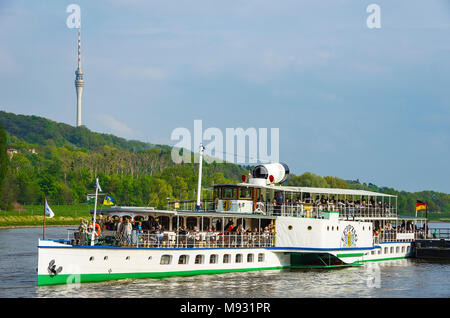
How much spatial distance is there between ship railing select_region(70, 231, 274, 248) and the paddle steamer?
0.20 ft

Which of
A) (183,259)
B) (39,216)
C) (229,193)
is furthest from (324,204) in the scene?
(39,216)

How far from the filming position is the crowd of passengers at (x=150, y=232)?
37.0 meters

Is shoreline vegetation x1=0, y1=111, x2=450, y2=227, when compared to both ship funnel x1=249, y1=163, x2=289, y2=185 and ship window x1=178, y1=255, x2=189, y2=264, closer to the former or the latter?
ship funnel x1=249, y1=163, x2=289, y2=185

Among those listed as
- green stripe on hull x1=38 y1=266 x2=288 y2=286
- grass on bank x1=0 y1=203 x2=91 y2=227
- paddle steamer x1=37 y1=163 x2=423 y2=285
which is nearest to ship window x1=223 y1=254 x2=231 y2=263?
paddle steamer x1=37 y1=163 x2=423 y2=285

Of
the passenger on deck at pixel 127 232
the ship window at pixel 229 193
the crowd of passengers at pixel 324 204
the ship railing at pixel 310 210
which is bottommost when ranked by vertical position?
the passenger on deck at pixel 127 232

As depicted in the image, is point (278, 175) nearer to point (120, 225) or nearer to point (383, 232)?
point (383, 232)

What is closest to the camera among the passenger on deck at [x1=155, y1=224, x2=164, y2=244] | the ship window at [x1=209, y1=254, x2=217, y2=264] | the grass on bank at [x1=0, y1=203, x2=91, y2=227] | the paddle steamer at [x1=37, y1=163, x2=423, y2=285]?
the paddle steamer at [x1=37, y1=163, x2=423, y2=285]

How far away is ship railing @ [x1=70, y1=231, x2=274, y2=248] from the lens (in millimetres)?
36969

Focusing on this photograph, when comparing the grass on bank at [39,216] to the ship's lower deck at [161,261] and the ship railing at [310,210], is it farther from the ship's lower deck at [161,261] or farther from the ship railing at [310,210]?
the ship's lower deck at [161,261]

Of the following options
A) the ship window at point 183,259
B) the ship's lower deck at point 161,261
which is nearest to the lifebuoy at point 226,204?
the ship's lower deck at point 161,261

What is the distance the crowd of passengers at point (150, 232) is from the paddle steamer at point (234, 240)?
0.27ft
